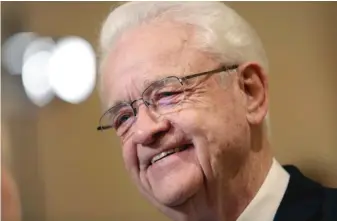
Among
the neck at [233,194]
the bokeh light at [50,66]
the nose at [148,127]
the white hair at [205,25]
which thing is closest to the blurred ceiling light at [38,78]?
the bokeh light at [50,66]

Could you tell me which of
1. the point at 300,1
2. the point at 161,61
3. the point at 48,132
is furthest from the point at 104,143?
the point at 300,1

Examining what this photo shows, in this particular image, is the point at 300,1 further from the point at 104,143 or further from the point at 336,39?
the point at 104,143

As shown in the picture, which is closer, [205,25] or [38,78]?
[205,25]

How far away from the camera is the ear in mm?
832

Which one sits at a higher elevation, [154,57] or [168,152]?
[154,57]

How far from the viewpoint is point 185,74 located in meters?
0.81

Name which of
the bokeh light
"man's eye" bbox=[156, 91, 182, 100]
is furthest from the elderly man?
the bokeh light

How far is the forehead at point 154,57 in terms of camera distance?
810 mm

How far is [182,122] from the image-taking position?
0.79 meters

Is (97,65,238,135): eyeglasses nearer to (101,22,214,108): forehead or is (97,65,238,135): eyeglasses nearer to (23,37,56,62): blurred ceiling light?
(101,22,214,108): forehead

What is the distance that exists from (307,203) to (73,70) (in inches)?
18.0

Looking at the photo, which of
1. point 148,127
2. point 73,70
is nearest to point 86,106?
point 73,70

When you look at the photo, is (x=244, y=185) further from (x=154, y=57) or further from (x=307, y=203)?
(x=154, y=57)

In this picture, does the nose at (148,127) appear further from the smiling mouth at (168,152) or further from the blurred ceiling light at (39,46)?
the blurred ceiling light at (39,46)
